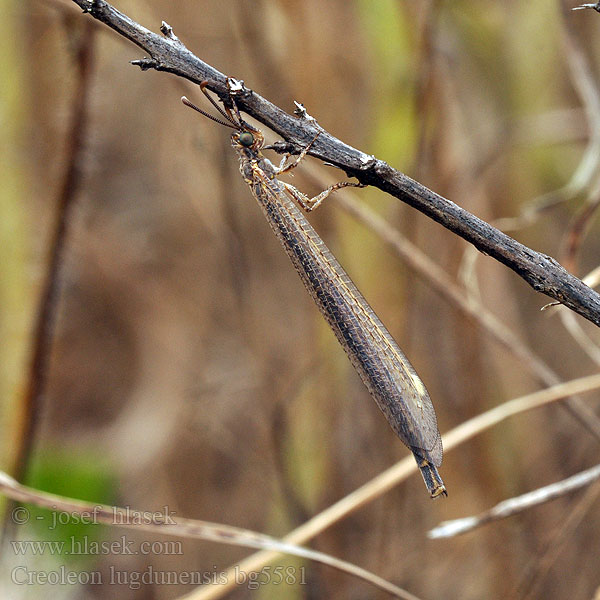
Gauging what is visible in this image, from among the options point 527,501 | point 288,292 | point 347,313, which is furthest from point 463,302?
point 288,292

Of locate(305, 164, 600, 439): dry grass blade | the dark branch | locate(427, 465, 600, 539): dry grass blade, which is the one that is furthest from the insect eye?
locate(427, 465, 600, 539): dry grass blade

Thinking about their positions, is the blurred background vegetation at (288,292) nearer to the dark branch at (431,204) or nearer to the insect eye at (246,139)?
the insect eye at (246,139)

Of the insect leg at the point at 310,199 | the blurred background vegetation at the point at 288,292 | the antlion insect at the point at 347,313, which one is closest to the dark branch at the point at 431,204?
the antlion insect at the point at 347,313

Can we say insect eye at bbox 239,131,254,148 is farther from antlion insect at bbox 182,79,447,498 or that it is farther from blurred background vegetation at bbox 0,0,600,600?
blurred background vegetation at bbox 0,0,600,600

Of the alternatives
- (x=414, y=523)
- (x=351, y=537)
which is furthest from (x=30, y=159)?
(x=414, y=523)

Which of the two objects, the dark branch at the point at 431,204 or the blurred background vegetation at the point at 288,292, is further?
the blurred background vegetation at the point at 288,292

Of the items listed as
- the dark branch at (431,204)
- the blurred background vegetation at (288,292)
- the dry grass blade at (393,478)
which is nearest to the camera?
the dark branch at (431,204)

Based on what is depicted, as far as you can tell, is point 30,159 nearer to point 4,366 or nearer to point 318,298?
point 4,366
